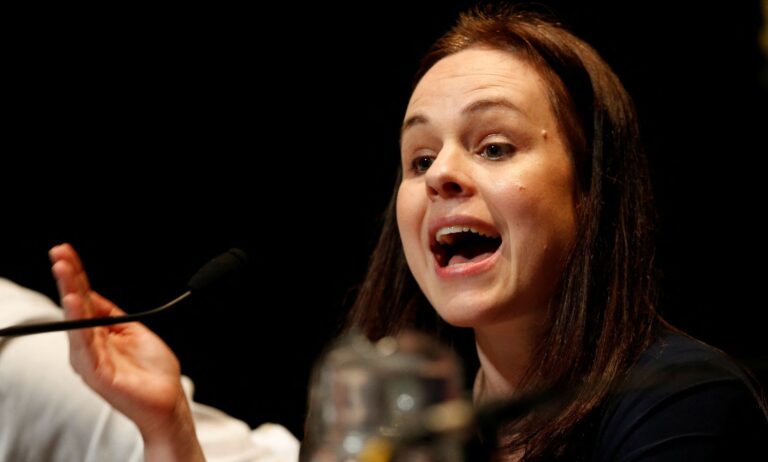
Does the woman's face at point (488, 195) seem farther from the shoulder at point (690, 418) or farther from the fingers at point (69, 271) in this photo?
the fingers at point (69, 271)

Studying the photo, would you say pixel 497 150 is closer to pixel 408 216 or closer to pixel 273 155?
pixel 408 216

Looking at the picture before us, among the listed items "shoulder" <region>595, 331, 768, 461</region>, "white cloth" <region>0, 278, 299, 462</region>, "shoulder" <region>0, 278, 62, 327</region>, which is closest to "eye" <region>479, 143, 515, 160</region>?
"shoulder" <region>595, 331, 768, 461</region>

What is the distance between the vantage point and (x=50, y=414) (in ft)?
5.12

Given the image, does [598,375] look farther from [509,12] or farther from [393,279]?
[509,12]

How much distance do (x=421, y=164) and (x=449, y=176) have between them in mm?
149

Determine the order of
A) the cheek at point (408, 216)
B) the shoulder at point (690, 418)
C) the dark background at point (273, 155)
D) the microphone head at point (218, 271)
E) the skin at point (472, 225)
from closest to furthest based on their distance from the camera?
the shoulder at point (690, 418)
the microphone head at point (218, 271)
the skin at point (472, 225)
the cheek at point (408, 216)
the dark background at point (273, 155)

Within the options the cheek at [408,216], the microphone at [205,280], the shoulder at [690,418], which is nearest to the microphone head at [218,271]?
the microphone at [205,280]

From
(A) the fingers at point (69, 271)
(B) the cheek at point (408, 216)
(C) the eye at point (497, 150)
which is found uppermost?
(C) the eye at point (497, 150)

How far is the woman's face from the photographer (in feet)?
4.03

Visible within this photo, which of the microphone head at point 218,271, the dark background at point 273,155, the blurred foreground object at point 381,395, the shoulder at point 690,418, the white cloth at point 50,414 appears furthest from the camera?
the dark background at point 273,155

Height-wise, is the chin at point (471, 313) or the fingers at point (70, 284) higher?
the fingers at point (70, 284)

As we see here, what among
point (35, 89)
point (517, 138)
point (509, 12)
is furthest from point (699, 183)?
point (35, 89)

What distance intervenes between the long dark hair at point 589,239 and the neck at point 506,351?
1.2 inches

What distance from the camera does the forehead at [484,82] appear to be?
4.22ft
